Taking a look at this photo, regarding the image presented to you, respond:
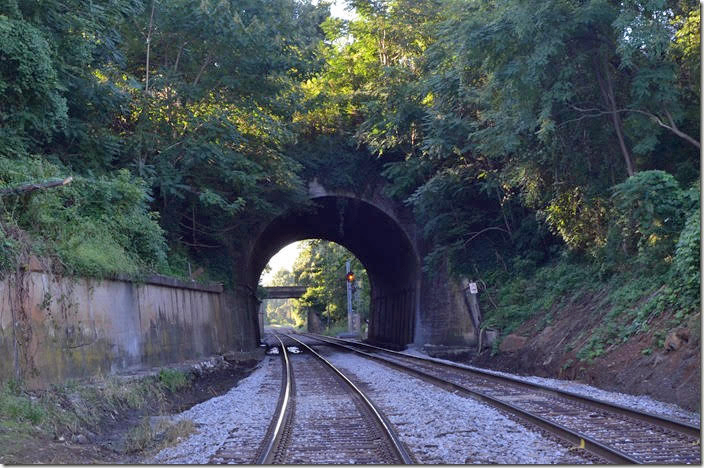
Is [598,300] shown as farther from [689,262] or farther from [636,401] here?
[636,401]

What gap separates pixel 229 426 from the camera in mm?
9094

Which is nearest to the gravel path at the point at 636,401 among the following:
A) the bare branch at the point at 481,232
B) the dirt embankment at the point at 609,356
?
the dirt embankment at the point at 609,356

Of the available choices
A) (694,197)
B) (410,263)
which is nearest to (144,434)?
(694,197)

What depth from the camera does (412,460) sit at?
661 centimetres

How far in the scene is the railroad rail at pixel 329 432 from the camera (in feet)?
22.9

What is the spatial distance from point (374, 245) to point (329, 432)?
27611 millimetres

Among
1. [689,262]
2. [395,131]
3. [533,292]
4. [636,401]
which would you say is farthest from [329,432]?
[395,131]

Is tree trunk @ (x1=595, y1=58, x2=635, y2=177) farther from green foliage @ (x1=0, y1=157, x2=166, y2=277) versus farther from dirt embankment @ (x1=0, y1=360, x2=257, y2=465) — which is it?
dirt embankment @ (x1=0, y1=360, x2=257, y2=465)

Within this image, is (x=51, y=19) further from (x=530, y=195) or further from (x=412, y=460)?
(x=530, y=195)

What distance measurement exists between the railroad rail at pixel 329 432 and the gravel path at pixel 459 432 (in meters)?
0.24

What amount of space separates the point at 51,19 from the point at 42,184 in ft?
16.0

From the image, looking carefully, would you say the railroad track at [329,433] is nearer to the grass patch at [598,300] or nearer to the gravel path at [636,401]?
the gravel path at [636,401]

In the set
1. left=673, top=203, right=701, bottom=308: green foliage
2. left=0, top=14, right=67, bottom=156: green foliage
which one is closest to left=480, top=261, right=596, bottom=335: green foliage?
left=673, top=203, right=701, bottom=308: green foliage

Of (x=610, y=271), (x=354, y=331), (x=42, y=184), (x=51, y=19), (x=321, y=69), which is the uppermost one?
(x=321, y=69)
